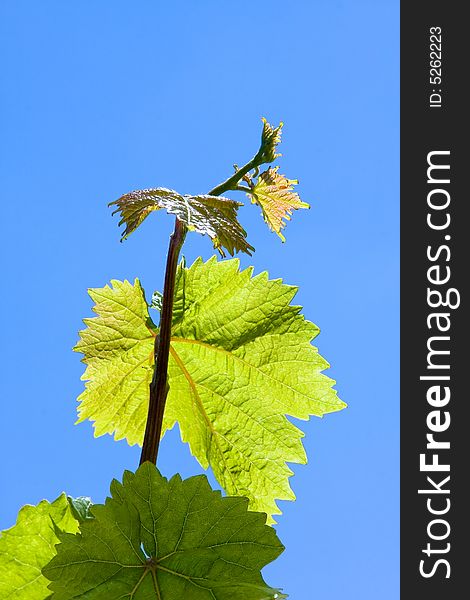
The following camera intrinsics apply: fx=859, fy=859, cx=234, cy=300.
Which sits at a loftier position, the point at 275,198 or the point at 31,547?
the point at 275,198

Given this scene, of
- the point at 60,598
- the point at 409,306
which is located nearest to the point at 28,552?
the point at 60,598

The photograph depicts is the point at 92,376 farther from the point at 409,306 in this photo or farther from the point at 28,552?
the point at 409,306

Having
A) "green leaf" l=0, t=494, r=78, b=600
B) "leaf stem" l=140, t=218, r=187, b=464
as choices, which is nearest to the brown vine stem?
"leaf stem" l=140, t=218, r=187, b=464

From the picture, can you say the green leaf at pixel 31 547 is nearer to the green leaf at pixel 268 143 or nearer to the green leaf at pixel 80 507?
the green leaf at pixel 80 507

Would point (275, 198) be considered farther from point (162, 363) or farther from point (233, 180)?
point (162, 363)

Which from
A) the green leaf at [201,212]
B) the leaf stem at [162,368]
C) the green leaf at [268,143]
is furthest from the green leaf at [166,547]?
the green leaf at [268,143]

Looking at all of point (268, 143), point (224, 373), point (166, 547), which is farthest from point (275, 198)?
point (166, 547)
